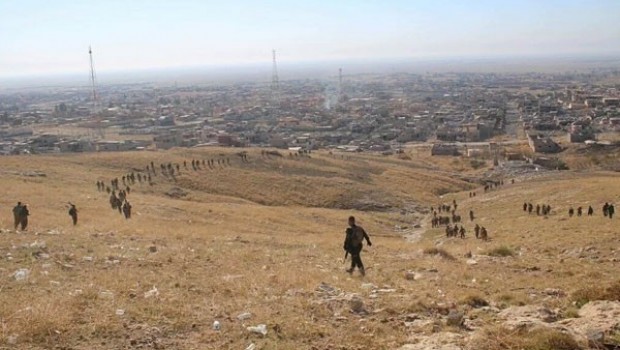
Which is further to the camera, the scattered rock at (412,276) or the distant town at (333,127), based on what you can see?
the distant town at (333,127)

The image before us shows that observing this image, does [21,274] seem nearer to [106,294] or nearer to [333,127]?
[106,294]

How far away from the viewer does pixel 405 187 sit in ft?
197

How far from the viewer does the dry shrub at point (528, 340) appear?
295 inches

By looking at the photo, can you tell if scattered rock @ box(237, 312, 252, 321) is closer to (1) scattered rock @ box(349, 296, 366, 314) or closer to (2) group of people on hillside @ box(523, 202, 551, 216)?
(1) scattered rock @ box(349, 296, 366, 314)

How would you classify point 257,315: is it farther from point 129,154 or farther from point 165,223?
point 129,154

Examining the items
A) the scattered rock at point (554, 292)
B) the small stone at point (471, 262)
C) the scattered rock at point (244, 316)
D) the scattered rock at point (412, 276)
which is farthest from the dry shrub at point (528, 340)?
the small stone at point (471, 262)

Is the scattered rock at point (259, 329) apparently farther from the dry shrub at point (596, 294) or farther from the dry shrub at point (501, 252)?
the dry shrub at point (501, 252)

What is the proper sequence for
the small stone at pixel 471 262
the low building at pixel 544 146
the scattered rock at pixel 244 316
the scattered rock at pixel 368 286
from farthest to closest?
the low building at pixel 544 146, the small stone at pixel 471 262, the scattered rock at pixel 368 286, the scattered rock at pixel 244 316

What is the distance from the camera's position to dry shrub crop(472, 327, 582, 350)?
295 inches

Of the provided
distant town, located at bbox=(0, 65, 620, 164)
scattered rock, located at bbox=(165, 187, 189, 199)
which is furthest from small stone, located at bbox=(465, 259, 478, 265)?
distant town, located at bbox=(0, 65, 620, 164)

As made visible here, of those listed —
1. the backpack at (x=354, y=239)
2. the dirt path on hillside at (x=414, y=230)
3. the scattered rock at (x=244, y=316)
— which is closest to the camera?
the scattered rock at (x=244, y=316)

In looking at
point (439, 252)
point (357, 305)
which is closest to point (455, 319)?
point (357, 305)

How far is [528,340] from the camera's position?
7637 millimetres

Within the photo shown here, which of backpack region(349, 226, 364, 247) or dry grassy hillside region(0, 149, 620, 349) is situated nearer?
dry grassy hillside region(0, 149, 620, 349)
